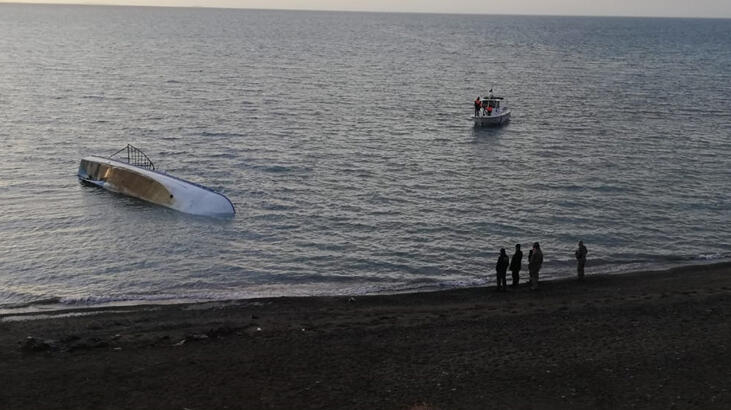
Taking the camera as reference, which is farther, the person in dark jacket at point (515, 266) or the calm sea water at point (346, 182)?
the calm sea water at point (346, 182)

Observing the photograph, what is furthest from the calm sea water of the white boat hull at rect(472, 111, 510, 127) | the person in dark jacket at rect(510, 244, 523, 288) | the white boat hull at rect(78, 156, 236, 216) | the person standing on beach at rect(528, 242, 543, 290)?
the person standing on beach at rect(528, 242, 543, 290)

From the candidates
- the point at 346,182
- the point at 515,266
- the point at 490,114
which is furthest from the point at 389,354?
the point at 490,114

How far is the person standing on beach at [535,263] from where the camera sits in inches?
968

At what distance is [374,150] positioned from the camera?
50.9 meters

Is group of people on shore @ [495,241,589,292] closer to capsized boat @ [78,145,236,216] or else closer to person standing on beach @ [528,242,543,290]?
person standing on beach @ [528,242,543,290]

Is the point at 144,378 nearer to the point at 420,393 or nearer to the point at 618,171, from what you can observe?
the point at 420,393

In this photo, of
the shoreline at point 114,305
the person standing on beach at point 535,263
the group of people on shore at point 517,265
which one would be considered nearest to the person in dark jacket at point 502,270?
the group of people on shore at point 517,265

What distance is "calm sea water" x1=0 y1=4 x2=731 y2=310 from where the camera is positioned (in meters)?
28.9

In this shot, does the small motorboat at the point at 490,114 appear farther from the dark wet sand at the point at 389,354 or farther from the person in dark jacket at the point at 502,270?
the dark wet sand at the point at 389,354

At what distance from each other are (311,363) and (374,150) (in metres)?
33.3

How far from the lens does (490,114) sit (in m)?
61.0

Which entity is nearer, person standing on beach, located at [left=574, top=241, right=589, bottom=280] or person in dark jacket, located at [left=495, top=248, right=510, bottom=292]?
person in dark jacket, located at [left=495, top=248, right=510, bottom=292]

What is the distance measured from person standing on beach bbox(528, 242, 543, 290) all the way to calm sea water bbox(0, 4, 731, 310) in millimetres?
3023

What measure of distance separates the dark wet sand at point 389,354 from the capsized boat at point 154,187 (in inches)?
433
